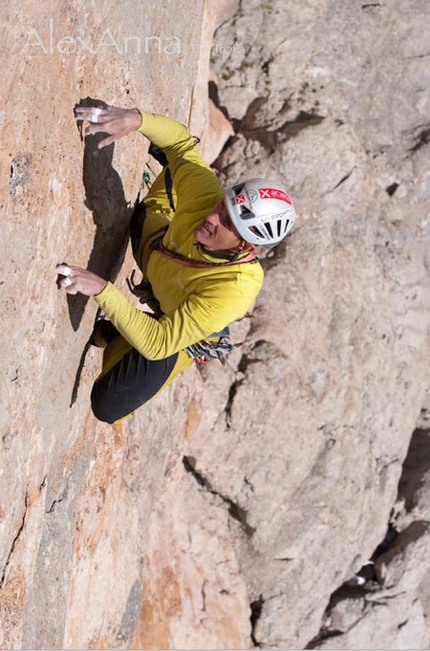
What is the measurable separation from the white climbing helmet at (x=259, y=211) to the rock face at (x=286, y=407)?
5.73 ft

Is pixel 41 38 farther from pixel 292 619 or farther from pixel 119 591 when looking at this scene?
pixel 292 619

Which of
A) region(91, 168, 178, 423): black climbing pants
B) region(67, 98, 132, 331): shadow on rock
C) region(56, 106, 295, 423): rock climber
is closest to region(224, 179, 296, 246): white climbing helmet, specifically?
region(56, 106, 295, 423): rock climber

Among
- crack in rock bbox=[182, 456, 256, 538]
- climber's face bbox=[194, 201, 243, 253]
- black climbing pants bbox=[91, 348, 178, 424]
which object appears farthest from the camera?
crack in rock bbox=[182, 456, 256, 538]

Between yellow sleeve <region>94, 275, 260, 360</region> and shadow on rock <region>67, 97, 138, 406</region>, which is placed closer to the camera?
yellow sleeve <region>94, 275, 260, 360</region>

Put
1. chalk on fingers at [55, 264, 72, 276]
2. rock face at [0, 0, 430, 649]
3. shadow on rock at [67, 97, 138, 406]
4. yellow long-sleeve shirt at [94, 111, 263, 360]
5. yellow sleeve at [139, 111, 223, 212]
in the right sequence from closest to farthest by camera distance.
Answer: chalk on fingers at [55, 264, 72, 276] < yellow long-sleeve shirt at [94, 111, 263, 360] < shadow on rock at [67, 97, 138, 406] < yellow sleeve at [139, 111, 223, 212] < rock face at [0, 0, 430, 649]

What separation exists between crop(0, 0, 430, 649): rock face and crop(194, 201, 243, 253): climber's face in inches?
57.3

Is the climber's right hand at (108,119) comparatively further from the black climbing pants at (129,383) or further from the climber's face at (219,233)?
the black climbing pants at (129,383)

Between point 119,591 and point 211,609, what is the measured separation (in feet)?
13.0

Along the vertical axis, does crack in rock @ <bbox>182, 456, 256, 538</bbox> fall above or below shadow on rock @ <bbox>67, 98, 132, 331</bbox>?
below

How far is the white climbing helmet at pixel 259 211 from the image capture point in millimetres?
5922

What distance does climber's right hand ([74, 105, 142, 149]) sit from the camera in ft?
19.6

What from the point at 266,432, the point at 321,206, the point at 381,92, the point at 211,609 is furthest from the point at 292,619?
the point at 381,92

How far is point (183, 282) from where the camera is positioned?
6.40 m

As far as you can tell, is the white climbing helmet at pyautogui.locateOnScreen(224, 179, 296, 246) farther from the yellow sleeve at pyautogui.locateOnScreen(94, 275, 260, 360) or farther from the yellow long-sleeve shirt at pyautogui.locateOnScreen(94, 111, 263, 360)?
the yellow sleeve at pyautogui.locateOnScreen(94, 275, 260, 360)
